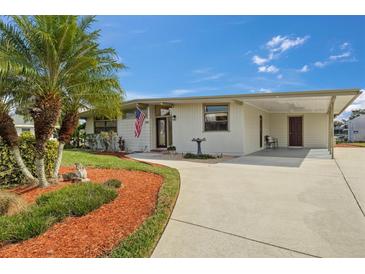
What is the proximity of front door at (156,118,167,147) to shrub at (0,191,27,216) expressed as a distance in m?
11.2

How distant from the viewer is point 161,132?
603 inches

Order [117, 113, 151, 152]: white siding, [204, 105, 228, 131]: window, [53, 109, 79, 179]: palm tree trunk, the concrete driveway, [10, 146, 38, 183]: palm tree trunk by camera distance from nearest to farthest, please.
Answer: the concrete driveway → [10, 146, 38, 183]: palm tree trunk → [53, 109, 79, 179]: palm tree trunk → [204, 105, 228, 131]: window → [117, 113, 151, 152]: white siding

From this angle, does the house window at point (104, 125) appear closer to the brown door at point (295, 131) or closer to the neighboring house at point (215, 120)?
the neighboring house at point (215, 120)

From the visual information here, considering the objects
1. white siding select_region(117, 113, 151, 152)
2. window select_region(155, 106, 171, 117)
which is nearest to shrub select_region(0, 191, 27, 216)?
white siding select_region(117, 113, 151, 152)

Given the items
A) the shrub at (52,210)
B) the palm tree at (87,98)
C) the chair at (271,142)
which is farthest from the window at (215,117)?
the shrub at (52,210)

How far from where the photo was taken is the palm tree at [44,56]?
4918mm

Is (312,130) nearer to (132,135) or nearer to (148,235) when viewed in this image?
(132,135)

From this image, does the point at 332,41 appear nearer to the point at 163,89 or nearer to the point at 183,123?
the point at 183,123

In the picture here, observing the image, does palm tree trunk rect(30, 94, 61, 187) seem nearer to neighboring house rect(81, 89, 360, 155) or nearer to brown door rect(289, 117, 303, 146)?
neighboring house rect(81, 89, 360, 155)

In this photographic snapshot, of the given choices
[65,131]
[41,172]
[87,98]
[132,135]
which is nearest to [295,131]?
[132,135]

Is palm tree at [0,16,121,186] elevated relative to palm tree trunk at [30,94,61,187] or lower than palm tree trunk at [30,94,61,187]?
elevated

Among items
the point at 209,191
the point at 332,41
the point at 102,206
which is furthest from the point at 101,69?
the point at 332,41

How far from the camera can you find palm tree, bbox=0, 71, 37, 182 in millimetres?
5031
